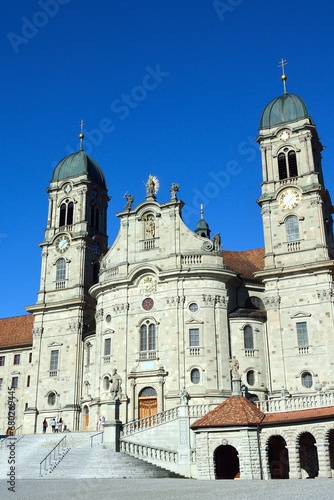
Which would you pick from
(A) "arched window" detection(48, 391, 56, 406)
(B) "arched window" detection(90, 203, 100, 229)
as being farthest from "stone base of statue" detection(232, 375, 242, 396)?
(B) "arched window" detection(90, 203, 100, 229)

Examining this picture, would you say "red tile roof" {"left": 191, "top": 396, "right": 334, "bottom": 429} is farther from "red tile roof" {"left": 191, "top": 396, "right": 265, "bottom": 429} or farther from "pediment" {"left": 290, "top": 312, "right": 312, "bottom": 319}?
"pediment" {"left": 290, "top": 312, "right": 312, "bottom": 319}

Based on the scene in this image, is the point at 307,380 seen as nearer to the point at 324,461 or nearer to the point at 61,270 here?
the point at 324,461

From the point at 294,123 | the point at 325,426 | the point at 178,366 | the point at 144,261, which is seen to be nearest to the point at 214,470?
the point at 325,426

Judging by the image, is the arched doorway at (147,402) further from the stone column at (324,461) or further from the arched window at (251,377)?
the stone column at (324,461)

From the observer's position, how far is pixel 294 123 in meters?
50.8

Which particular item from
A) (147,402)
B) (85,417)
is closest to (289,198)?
(147,402)

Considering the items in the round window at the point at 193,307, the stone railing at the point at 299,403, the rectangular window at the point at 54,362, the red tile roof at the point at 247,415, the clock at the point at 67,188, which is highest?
the clock at the point at 67,188

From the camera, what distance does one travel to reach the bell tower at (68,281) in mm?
51656

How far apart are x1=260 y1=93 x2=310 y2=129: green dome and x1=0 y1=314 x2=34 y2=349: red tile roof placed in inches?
1295

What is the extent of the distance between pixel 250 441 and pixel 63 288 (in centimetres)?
2828

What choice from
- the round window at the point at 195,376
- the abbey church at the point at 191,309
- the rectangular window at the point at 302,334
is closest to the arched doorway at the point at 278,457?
the abbey church at the point at 191,309

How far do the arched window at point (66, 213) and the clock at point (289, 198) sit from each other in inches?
822

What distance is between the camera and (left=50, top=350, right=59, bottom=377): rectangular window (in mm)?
52303

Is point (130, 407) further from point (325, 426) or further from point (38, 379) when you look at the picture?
point (325, 426)
